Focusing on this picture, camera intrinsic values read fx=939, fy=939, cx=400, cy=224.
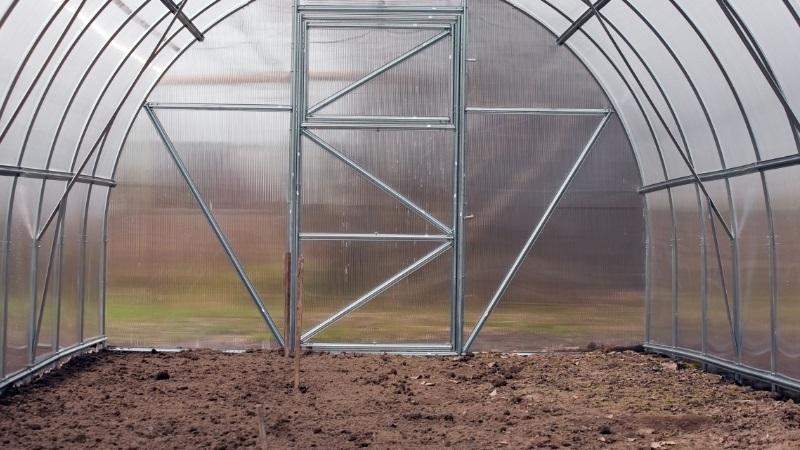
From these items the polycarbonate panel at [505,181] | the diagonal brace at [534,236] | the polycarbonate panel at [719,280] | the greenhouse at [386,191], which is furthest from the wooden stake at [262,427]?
the polycarbonate panel at [719,280]

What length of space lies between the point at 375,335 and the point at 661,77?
620cm

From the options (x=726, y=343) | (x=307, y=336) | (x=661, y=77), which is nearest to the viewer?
(x=726, y=343)

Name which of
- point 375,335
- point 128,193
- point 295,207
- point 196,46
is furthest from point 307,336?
point 196,46

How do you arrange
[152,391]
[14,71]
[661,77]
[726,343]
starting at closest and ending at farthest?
[14,71] → [152,391] → [726,343] → [661,77]

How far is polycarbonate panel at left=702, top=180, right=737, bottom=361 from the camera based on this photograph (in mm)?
12781

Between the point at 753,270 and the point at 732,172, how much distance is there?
138cm

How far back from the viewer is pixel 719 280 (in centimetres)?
1318

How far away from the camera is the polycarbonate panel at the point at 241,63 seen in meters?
15.8

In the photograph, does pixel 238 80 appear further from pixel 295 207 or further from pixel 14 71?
pixel 14 71

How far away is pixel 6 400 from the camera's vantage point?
1077 centimetres

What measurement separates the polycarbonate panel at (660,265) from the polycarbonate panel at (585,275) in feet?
0.73

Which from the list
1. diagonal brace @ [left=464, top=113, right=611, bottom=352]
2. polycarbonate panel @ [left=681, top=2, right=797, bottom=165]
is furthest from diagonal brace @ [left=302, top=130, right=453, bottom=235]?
polycarbonate panel @ [left=681, top=2, right=797, bottom=165]

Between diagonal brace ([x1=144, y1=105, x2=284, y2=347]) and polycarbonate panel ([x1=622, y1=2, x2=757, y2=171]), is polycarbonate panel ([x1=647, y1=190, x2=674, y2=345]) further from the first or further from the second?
diagonal brace ([x1=144, y1=105, x2=284, y2=347])

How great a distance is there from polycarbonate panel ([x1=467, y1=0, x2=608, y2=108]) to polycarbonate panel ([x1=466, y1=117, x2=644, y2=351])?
117 cm
